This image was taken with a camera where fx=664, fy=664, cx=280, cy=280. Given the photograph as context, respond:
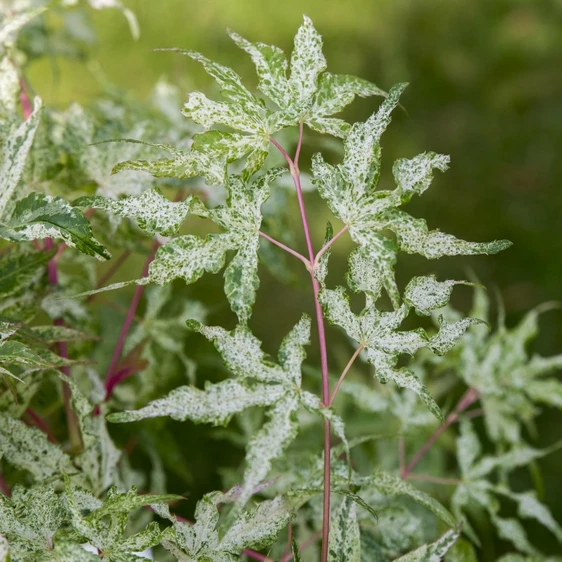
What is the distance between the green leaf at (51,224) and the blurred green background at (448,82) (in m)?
1.32

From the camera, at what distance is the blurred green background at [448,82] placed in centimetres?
198

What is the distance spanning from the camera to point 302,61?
61cm

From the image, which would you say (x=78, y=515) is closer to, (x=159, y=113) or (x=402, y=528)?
(x=402, y=528)

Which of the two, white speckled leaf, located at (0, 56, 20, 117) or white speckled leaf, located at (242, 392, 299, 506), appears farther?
white speckled leaf, located at (0, 56, 20, 117)

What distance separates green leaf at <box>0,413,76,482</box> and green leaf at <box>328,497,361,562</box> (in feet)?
0.89

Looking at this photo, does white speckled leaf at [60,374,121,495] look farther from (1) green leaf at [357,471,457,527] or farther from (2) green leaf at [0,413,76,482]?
(1) green leaf at [357,471,457,527]

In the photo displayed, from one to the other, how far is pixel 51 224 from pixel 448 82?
1.96 meters

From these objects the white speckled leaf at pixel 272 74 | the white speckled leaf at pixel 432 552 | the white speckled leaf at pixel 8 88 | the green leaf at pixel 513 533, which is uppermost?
the white speckled leaf at pixel 8 88

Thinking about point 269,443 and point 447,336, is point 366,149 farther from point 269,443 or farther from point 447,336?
point 269,443

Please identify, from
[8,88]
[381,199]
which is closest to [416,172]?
[381,199]

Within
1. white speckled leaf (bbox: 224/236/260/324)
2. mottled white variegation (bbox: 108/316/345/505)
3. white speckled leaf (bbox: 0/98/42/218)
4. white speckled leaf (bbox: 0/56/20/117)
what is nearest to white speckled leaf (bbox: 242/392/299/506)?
mottled white variegation (bbox: 108/316/345/505)

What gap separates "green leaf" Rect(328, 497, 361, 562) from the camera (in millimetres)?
612

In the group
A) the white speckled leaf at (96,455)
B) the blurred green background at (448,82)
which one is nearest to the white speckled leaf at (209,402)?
the white speckled leaf at (96,455)

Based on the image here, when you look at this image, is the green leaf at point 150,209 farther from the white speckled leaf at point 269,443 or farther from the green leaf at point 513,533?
the green leaf at point 513,533
